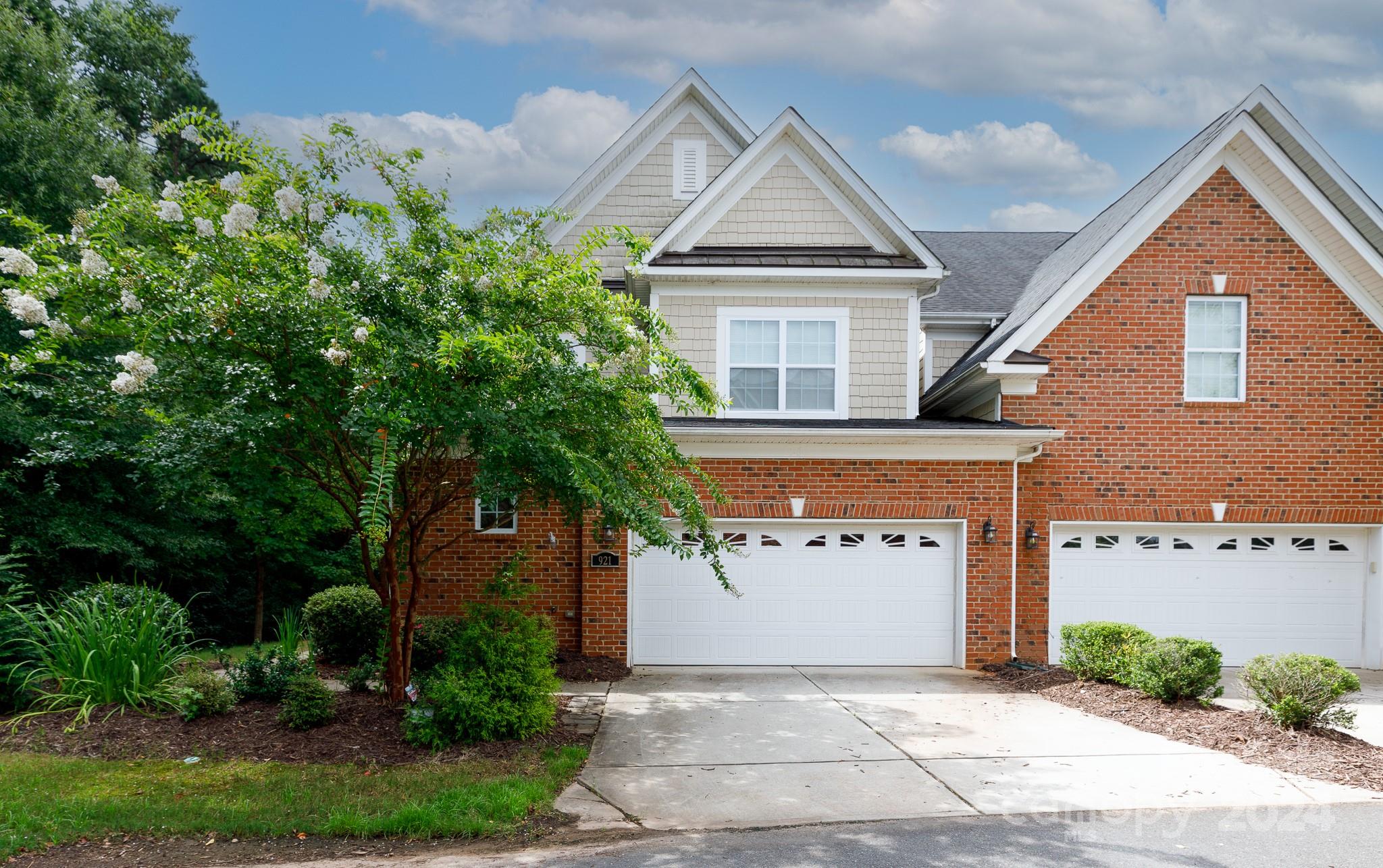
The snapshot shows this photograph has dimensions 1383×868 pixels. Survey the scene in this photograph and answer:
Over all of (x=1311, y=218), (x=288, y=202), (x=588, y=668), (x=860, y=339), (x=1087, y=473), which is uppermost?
(x=1311, y=218)

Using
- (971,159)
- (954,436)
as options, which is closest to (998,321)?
(954,436)

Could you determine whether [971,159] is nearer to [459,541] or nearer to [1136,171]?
[1136,171]

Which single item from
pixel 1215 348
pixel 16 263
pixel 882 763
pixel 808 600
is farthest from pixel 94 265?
pixel 1215 348

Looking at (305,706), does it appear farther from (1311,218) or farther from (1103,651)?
(1311,218)

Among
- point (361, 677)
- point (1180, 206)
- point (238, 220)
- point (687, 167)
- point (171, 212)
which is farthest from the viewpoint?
point (687, 167)

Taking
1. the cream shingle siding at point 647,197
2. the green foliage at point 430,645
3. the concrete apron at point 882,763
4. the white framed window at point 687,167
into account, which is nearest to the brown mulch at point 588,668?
the concrete apron at point 882,763

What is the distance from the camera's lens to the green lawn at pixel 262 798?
5.37 meters

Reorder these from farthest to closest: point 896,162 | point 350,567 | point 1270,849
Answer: point 896,162
point 350,567
point 1270,849

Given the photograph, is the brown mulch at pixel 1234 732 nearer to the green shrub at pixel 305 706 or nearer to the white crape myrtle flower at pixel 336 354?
the green shrub at pixel 305 706

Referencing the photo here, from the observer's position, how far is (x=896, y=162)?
79.6 feet

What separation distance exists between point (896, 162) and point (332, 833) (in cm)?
2308

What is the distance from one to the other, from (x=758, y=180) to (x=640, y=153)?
10.7ft

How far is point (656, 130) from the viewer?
15281 millimetres

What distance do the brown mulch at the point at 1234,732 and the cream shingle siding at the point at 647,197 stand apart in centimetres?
958
